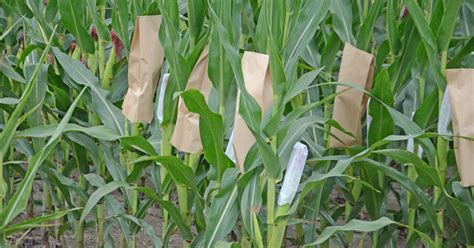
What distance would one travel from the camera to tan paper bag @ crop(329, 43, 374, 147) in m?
2.49

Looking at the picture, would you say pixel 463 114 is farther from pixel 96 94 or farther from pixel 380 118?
pixel 96 94

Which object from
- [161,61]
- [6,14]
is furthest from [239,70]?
[6,14]

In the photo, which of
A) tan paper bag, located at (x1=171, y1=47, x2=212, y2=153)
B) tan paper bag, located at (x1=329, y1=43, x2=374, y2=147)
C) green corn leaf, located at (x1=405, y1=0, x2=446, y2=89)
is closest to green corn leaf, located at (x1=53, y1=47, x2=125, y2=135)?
tan paper bag, located at (x1=171, y1=47, x2=212, y2=153)

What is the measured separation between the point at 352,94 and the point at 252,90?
45 centimetres

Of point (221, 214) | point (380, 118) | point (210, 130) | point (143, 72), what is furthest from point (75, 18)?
point (380, 118)

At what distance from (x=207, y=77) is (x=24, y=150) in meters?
0.76

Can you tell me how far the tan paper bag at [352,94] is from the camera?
2492 millimetres

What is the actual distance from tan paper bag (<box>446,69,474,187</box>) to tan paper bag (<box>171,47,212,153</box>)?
0.64 m

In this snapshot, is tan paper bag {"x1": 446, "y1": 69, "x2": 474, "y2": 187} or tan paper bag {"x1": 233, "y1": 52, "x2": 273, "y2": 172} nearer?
tan paper bag {"x1": 233, "y1": 52, "x2": 273, "y2": 172}

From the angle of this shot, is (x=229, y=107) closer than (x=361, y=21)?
Yes

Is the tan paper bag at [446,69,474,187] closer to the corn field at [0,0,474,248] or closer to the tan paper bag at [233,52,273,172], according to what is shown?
the corn field at [0,0,474,248]

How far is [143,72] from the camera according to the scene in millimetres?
2527

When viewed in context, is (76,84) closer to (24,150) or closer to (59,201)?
(24,150)

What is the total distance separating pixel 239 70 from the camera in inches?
81.6
